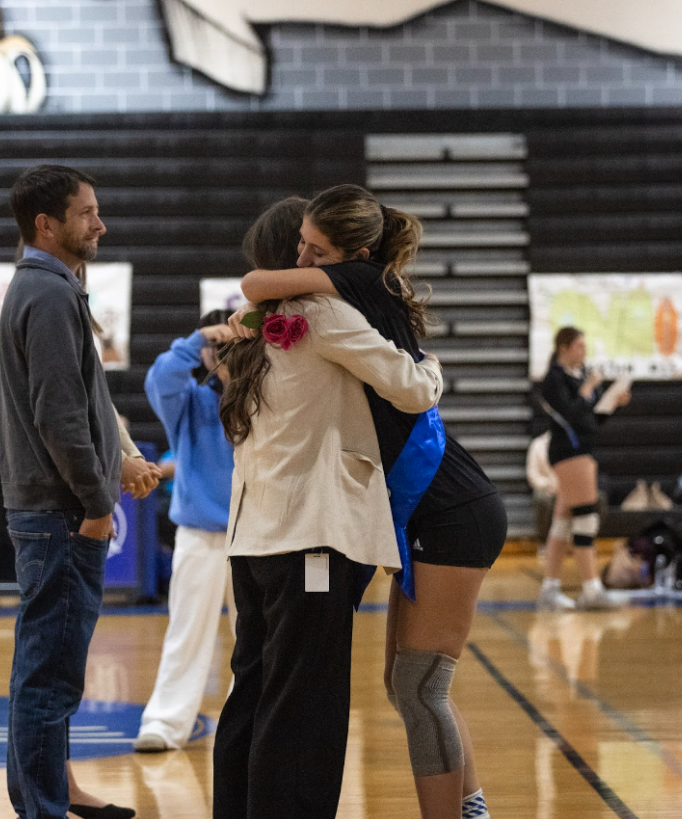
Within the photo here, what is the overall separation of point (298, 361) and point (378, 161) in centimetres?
786

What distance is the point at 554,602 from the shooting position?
6203 mm

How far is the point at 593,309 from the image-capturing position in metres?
9.45

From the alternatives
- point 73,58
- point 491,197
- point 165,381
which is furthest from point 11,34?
point 165,381

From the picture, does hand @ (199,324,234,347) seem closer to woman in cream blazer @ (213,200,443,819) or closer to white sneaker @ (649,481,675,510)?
woman in cream blazer @ (213,200,443,819)

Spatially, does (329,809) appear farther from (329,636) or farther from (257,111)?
(257,111)

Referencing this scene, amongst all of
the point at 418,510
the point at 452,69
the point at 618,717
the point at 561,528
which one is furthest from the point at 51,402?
the point at 452,69

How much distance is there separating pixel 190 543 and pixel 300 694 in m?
1.62

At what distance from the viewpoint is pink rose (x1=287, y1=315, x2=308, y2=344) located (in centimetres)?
192

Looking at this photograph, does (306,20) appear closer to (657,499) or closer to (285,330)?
(657,499)

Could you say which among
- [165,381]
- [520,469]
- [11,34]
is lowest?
[520,469]

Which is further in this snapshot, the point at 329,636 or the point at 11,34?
the point at 11,34

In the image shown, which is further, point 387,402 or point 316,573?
point 387,402

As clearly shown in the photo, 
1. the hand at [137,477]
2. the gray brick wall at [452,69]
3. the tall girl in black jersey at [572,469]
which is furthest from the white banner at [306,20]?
the hand at [137,477]

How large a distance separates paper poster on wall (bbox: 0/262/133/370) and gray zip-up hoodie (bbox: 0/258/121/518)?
22.3 feet
